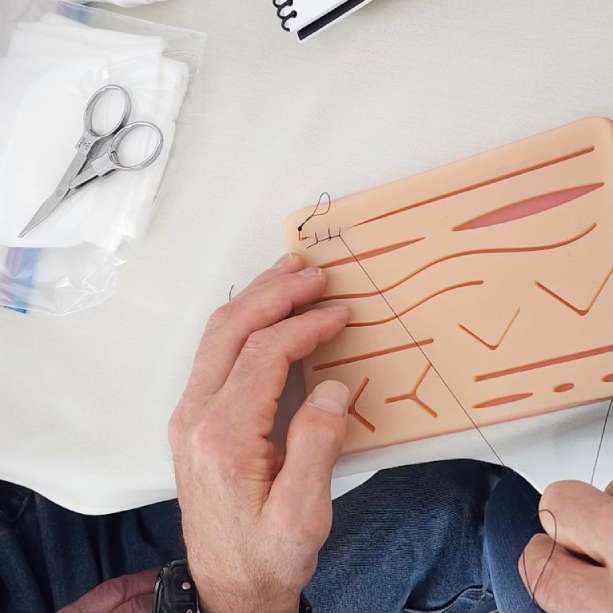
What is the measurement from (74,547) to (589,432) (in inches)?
21.8

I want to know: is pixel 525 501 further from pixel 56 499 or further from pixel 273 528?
pixel 56 499

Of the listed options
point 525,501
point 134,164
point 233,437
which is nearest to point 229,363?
point 233,437

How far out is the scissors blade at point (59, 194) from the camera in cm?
68

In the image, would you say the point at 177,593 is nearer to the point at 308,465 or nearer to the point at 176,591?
the point at 176,591

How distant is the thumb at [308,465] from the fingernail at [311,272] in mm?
109

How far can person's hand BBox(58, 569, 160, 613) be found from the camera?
0.80 metres

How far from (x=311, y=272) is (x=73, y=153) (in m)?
0.25

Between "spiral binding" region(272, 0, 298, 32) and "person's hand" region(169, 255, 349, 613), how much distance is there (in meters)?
0.20

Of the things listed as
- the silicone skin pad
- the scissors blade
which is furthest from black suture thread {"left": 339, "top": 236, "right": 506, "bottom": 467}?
the scissors blade

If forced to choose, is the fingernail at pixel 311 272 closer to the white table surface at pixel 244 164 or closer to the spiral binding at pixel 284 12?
the white table surface at pixel 244 164

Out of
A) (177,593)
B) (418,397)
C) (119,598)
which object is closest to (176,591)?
(177,593)

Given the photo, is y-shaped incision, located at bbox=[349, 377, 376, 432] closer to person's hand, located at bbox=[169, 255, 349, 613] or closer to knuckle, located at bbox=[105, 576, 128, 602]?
person's hand, located at bbox=[169, 255, 349, 613]

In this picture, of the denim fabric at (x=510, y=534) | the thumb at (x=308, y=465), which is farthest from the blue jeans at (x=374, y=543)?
the thumb at (x=308, y=465)

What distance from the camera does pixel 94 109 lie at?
695mm
